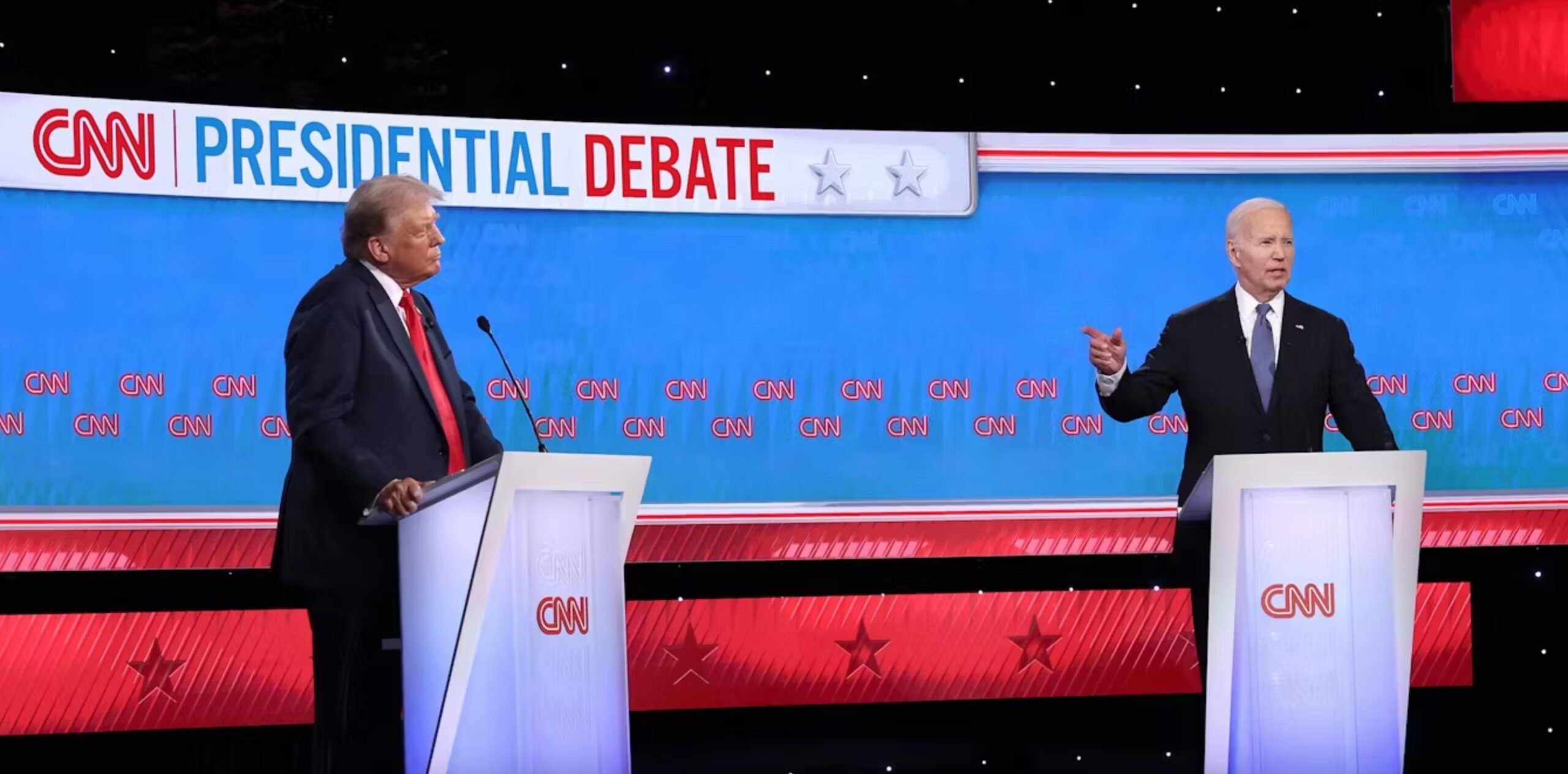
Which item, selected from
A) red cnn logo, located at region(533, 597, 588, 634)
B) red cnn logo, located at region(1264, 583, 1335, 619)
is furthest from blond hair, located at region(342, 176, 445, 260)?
red cnn logo, located at region(1264, 583, 1335, 619)

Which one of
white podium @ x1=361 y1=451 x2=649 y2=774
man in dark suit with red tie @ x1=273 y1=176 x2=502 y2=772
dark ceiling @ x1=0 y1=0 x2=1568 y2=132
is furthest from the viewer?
dark ceiling @ x1=0 y1=0 x2=1568 y2=132

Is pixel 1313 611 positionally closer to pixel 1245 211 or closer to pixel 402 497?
pixel 1245 211

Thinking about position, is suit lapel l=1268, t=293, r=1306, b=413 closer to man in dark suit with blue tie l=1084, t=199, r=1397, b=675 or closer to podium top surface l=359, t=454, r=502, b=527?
man in dark suit with blue tie l=1084, t=199, r=1397, b=675

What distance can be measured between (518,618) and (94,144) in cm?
225

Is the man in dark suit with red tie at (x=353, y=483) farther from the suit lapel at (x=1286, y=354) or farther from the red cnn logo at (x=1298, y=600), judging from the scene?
the suit lapel at (x=1286, y=354)

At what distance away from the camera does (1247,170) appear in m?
4.92

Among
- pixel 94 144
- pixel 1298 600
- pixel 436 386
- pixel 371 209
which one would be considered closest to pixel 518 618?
pixel 436 386

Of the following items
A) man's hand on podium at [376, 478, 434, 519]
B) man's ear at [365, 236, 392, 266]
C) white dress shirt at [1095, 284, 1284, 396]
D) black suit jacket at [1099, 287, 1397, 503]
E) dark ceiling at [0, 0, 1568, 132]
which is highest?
dark ceiling at [0, 0, 1568, 132]

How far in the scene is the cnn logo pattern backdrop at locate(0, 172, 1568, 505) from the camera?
4.35 m

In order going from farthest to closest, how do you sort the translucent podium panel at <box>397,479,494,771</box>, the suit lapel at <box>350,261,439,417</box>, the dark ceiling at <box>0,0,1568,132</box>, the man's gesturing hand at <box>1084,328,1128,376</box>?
the dark ceiling at <box>0,0,1568,132</box> < the man's gesturing hand at <box>1084,328,1128,376</box> < the suit lapel at <box>350,261,439,417</box> < the translucent podium panel at <box>397,479,494,771</box>

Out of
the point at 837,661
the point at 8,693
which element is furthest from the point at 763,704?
the point at 8,693

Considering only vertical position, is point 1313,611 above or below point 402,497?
below

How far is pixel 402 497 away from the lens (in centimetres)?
290

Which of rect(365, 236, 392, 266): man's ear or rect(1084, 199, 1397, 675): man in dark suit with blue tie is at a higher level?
rect(365, 236, 392, 266): man's ear
